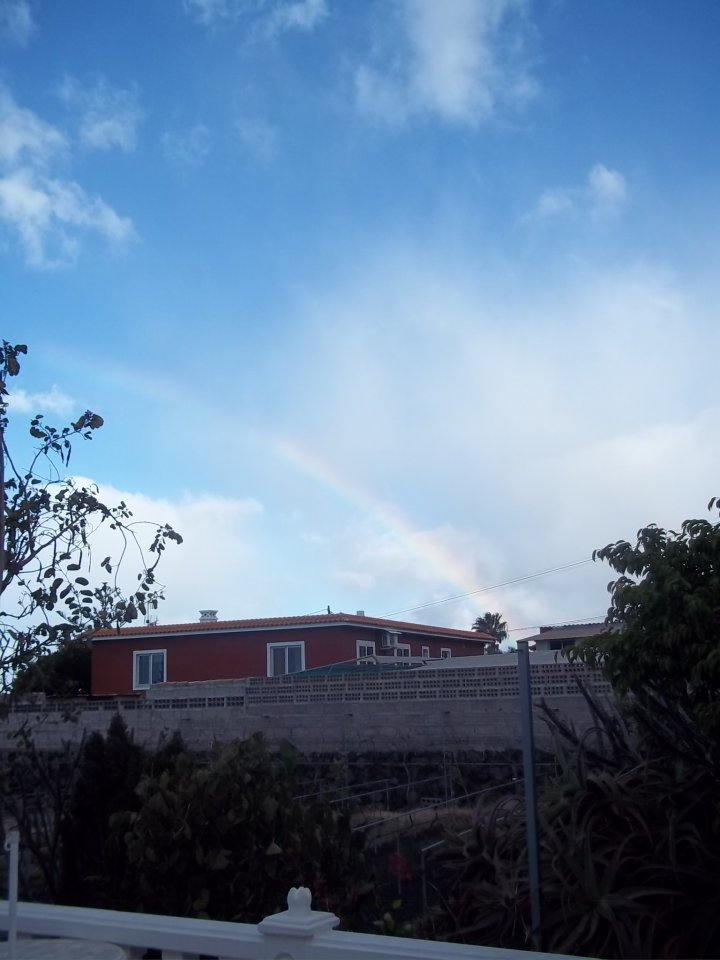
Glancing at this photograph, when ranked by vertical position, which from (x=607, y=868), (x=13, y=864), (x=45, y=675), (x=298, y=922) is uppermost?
(x=45, y=675)

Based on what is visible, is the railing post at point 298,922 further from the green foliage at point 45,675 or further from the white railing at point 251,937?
the green foliage at point 45,675

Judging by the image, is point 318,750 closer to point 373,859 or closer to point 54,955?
point 373,859

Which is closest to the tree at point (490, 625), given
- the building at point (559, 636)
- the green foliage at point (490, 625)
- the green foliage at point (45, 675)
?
the green foliage at point (490, 625)

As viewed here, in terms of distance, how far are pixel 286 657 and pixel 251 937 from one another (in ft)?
81.8

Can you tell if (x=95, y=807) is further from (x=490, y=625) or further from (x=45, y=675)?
(x=490, y=625)

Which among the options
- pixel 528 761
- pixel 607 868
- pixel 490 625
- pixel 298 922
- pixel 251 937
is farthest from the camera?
pixel 490 625

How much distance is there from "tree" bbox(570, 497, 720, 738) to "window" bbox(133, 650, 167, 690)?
25898 mm

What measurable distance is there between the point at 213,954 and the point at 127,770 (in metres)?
3.70

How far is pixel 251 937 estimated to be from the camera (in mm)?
3541

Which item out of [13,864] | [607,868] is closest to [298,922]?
[13,864]

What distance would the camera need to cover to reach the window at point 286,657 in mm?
27891

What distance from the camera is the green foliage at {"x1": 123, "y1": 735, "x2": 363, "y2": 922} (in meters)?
5.43

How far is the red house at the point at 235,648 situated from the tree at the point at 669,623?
2223 centimetres

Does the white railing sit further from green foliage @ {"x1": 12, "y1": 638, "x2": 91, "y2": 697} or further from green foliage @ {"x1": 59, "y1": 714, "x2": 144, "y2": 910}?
green foliage @ {"x1": 12, "y1": 638, "x2": 91, "y2": 697}
